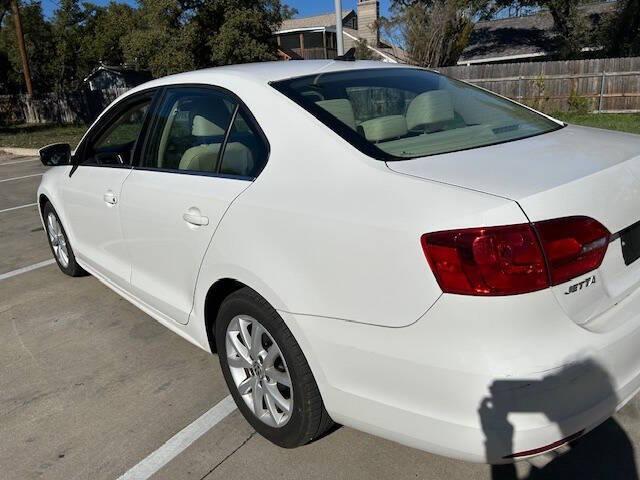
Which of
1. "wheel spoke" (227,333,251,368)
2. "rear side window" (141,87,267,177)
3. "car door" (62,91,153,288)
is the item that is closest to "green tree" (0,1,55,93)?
"car door" (62,91,153,288)

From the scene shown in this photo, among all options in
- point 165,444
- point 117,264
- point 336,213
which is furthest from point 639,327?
point 117,264

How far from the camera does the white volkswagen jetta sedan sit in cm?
170

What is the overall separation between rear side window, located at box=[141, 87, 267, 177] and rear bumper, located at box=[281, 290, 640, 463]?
964 millimetres

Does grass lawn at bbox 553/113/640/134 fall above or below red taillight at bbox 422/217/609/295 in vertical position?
below

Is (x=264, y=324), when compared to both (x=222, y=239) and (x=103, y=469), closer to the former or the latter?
(x=222, y=239)

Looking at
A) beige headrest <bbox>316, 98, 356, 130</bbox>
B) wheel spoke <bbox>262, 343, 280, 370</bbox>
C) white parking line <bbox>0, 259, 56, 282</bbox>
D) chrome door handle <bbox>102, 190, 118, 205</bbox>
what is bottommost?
white parking line <bbox>0, 259, 56, 282</bbox>

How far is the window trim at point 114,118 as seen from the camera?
3275mm

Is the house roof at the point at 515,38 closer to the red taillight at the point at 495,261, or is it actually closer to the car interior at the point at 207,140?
the car interior at the point at 207,140

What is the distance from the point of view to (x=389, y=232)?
1.80 meters

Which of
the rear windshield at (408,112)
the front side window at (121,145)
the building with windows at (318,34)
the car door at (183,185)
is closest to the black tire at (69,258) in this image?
the front side window at (121,145)

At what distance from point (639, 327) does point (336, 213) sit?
1.12m

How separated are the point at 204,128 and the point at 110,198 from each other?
34.1 inches

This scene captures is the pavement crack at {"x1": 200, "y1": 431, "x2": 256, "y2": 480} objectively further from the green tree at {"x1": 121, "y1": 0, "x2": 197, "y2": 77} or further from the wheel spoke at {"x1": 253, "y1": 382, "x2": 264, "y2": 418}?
the green tree at {"x1": 121, "y1": 0, "x2": 197, "y2": 77}

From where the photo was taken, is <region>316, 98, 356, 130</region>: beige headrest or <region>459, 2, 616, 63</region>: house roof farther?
<region>459, 2, 616, 63</region>: house roof
